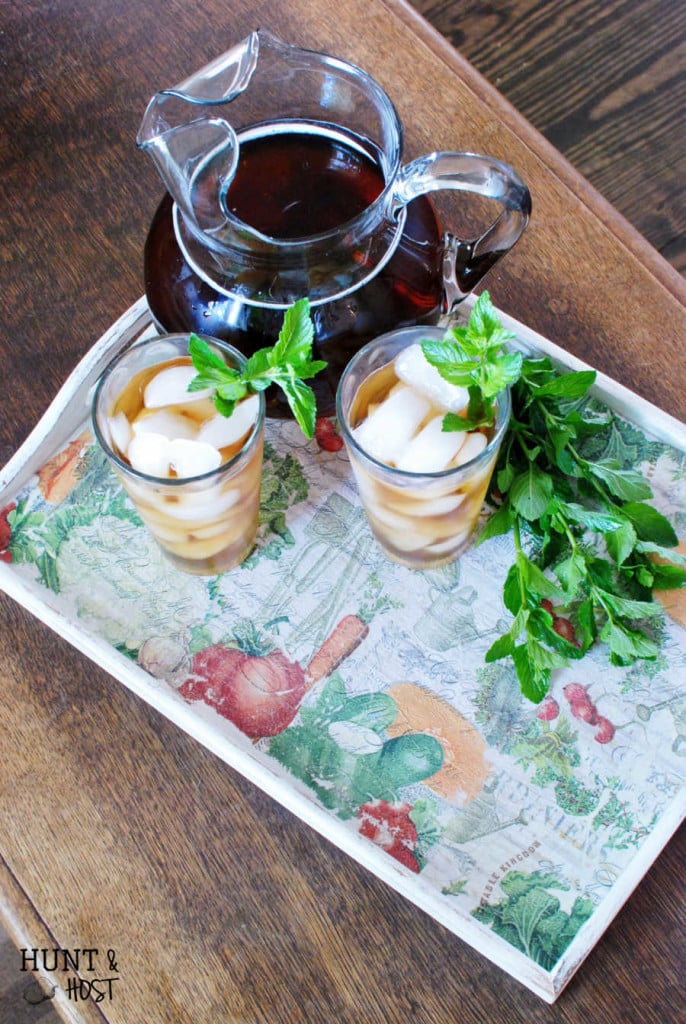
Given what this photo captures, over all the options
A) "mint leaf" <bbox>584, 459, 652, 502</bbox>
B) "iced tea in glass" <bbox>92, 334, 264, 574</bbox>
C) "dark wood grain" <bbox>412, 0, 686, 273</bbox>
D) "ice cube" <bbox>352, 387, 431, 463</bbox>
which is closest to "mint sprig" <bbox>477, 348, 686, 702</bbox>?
"mint leaf" <bbox>584, 459, 652, 502</bbox>

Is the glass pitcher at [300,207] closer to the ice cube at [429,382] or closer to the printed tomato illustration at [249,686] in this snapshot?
the ice cube at [429,382]

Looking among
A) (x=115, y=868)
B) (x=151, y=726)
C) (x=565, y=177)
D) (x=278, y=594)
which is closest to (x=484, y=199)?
(x=565, y=177)

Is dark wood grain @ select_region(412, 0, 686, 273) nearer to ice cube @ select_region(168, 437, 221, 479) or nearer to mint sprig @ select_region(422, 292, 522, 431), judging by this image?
mint sprig @ select_region(422, 292, 522, 431)

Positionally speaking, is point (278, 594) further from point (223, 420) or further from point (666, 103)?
point (666, 103)

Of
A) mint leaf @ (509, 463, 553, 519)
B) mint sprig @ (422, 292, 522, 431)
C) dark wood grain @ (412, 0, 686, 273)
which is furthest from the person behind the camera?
dark wood grain @ (412, 0, 686, 273)

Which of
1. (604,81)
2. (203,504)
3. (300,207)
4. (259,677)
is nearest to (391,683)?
(259,677)

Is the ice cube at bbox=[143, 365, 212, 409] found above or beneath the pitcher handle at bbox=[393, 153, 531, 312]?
beneath
